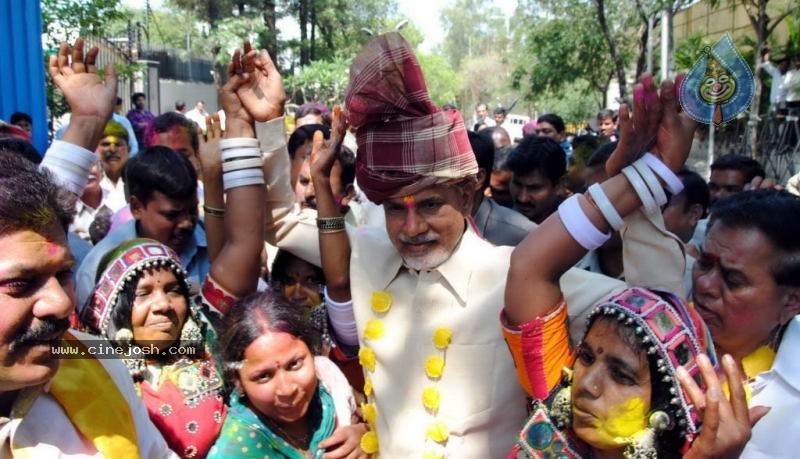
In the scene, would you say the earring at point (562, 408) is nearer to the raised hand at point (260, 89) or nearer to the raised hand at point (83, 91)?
the raised hand at point (260, 89)

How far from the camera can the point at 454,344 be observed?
2.24 metres

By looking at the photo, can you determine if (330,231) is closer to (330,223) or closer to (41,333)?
(330,223)

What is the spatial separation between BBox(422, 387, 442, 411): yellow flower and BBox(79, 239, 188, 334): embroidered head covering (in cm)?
97

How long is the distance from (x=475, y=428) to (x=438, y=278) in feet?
1.61

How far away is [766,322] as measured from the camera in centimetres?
206

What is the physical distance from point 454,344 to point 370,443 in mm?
475

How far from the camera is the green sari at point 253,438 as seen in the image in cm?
229

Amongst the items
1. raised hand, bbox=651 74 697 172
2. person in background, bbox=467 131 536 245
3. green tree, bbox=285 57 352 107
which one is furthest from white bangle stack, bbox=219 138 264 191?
green tree, bbox=285 57 352 107

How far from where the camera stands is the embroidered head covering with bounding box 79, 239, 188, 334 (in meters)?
2.35

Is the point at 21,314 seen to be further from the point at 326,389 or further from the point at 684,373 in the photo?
the point at 684,373

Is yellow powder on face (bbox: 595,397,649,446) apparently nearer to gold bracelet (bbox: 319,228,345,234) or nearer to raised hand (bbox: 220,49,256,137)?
gold bracelet (bbox: 319,228,345,234)

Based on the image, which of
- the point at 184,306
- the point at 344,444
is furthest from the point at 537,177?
the point at 184,306

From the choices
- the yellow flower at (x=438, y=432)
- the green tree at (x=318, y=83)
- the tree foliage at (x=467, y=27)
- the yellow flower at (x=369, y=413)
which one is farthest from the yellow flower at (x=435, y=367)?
the tree foliage at (x=467, y=27)

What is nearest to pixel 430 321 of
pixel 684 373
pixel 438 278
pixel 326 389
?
pixel 438 278
